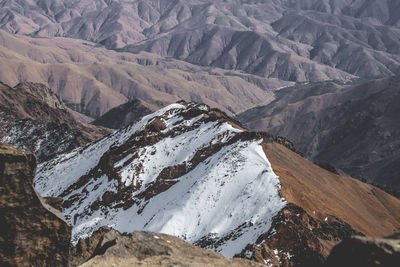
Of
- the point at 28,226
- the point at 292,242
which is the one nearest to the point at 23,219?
the point at 28,226

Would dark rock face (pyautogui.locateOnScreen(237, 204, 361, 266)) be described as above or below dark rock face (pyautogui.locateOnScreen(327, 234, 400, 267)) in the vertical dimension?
below

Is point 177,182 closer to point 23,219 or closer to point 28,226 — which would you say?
point 28,226

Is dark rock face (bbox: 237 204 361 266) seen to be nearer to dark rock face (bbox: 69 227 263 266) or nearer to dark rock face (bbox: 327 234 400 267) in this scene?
dark rock face (bbox: 69 227 263 266)

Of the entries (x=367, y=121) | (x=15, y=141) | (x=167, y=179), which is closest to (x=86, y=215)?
(x=167, y=179)

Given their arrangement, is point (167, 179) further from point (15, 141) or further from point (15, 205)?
point (15, 141)

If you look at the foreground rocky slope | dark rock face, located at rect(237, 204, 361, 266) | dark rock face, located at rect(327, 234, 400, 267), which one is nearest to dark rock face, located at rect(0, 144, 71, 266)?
the foreground rocky slope
